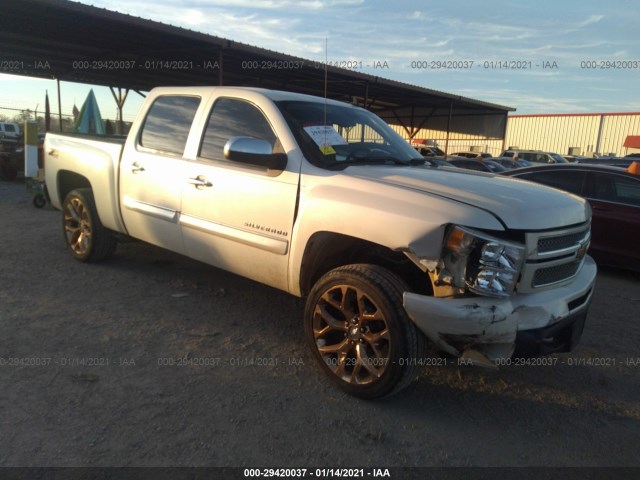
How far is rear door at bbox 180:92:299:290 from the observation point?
11.0 feet

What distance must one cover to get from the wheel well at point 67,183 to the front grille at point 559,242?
4887mm

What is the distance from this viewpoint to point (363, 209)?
2852 mm

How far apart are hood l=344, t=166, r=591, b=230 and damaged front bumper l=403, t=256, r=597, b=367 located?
43 centimetres

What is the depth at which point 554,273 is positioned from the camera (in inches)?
113

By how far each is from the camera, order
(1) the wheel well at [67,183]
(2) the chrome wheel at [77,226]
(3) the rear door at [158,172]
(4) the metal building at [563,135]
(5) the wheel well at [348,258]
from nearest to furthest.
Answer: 1. (5) the wheel well at [348,258]
2. (3) the rear door at [158,172]
3. (2) the chrome wheel at [77,226]
4. (1) the wheel well at [67,183]
5. (4) the metal building at [563,135]

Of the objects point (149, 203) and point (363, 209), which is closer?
point (363, 209)

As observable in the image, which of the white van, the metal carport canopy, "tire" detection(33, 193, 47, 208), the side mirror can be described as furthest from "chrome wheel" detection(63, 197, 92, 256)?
the white van

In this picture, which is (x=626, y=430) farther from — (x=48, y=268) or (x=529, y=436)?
(x=48, y=268)

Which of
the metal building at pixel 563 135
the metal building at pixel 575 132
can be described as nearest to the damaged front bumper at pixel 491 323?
the metal building at pixel 563 135

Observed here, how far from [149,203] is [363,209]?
231cm

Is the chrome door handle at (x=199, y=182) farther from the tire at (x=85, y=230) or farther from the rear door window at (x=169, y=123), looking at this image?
the tire at (x=85, y=230)

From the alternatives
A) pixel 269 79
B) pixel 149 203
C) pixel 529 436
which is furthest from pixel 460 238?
pixel 269 79

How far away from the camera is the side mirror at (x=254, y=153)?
322 cm

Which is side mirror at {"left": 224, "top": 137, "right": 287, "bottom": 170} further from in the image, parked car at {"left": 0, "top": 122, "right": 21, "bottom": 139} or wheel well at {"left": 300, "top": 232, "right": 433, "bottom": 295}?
parked car at {"left": 0, "top": 122, "right": 21, "bottom": 139}
